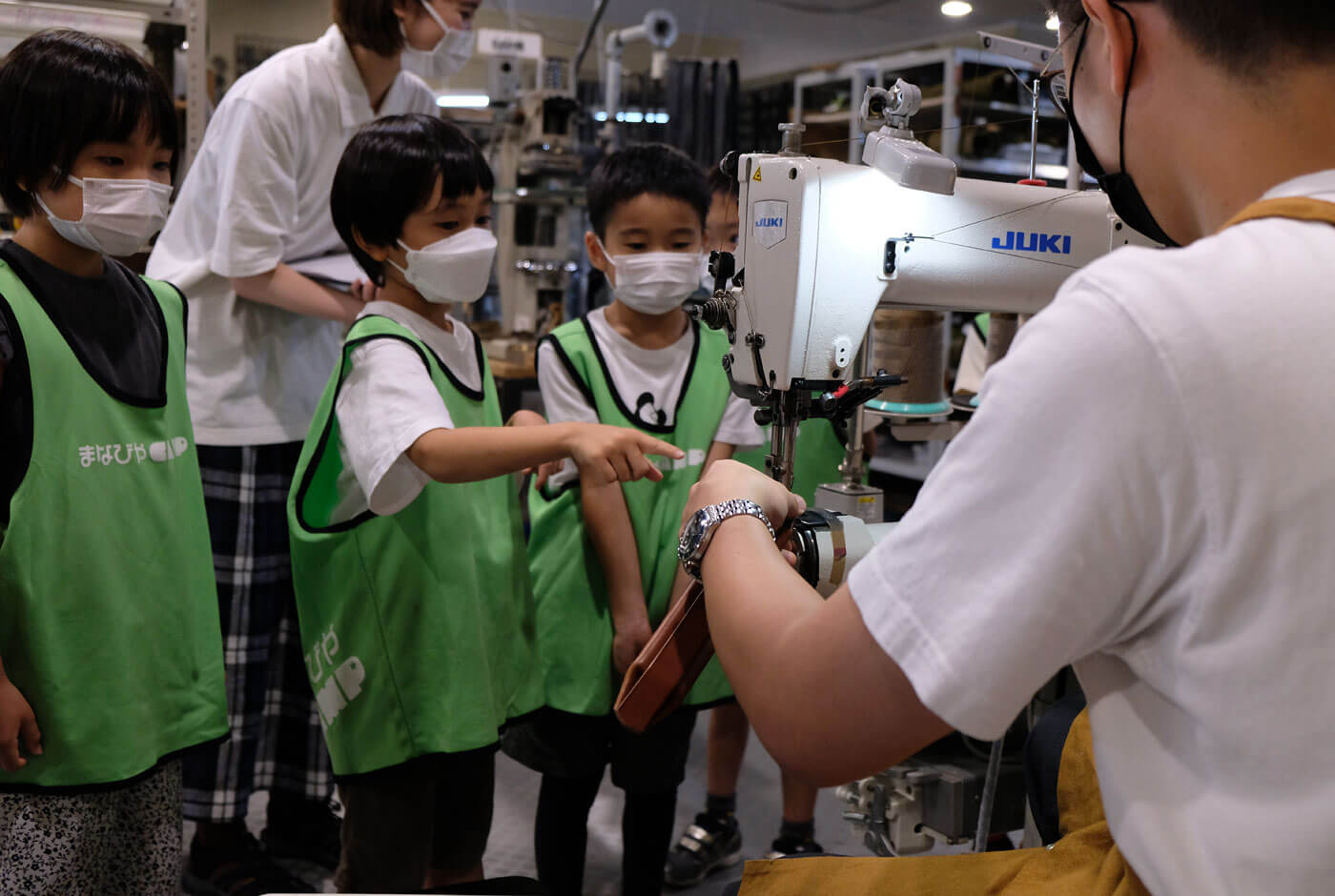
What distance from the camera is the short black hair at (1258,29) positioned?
610 mm

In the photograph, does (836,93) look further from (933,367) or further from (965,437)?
(965,437)

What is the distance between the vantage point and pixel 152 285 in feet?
5.01

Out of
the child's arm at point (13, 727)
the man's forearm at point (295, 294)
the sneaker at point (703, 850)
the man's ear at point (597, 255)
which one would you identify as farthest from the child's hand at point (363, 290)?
the sneaker at point (703, 850)

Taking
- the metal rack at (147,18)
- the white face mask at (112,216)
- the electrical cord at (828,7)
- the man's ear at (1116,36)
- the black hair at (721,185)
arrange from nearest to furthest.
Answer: the man's ear at (1116,36)
the white face mask at (112,216)
the metal rack at (147,18)
the black hair at (721,185)
the electrical cord at (828,7)

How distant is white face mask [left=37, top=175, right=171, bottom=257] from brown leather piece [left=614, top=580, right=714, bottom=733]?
0.90 meters

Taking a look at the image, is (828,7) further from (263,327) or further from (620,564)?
(620,564)

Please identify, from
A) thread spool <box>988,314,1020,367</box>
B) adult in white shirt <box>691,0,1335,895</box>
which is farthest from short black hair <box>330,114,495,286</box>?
adult in white shirt <box>691,0,1335,895</box>

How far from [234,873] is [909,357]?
153cm

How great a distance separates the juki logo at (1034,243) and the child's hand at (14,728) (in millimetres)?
1217

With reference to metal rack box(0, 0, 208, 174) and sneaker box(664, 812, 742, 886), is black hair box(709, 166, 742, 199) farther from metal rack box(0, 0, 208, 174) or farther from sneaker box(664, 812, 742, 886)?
sneaker box(664, 812, 742, 886)

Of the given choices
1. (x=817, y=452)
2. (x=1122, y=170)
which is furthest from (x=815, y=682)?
(x=817, y=452)

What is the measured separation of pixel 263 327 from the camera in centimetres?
198

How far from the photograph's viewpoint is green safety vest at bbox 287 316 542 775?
1496 mm

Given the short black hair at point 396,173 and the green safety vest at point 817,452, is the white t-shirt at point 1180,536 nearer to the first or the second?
the short black hair at point 396,173
